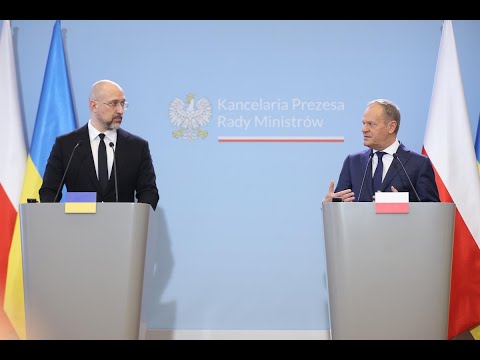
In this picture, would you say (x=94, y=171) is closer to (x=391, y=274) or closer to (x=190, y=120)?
(x=190, y=120)

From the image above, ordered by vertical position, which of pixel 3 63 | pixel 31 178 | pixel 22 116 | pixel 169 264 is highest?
pixel 3 63

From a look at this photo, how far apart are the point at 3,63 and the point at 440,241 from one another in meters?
3.24

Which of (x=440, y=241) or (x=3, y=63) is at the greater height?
(x=3, y=63)

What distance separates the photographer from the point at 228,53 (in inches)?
203

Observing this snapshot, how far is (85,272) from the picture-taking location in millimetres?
3342

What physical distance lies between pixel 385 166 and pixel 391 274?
0.91 m

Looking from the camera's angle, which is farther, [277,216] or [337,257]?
[277,216]

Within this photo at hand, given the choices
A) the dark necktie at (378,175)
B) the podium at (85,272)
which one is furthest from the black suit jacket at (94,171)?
the dark necktie at (378,175)

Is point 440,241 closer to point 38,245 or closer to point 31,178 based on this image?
point 38,245

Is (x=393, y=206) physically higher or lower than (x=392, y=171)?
lower

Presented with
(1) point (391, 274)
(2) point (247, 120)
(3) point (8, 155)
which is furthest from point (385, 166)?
(3) point (8, 155)

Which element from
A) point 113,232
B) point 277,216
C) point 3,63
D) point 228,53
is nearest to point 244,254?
point 277,216

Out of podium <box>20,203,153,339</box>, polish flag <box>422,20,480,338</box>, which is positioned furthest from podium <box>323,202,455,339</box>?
polish flag <box>422,20,480,338</box>

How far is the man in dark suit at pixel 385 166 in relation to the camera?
3984 millimetres
